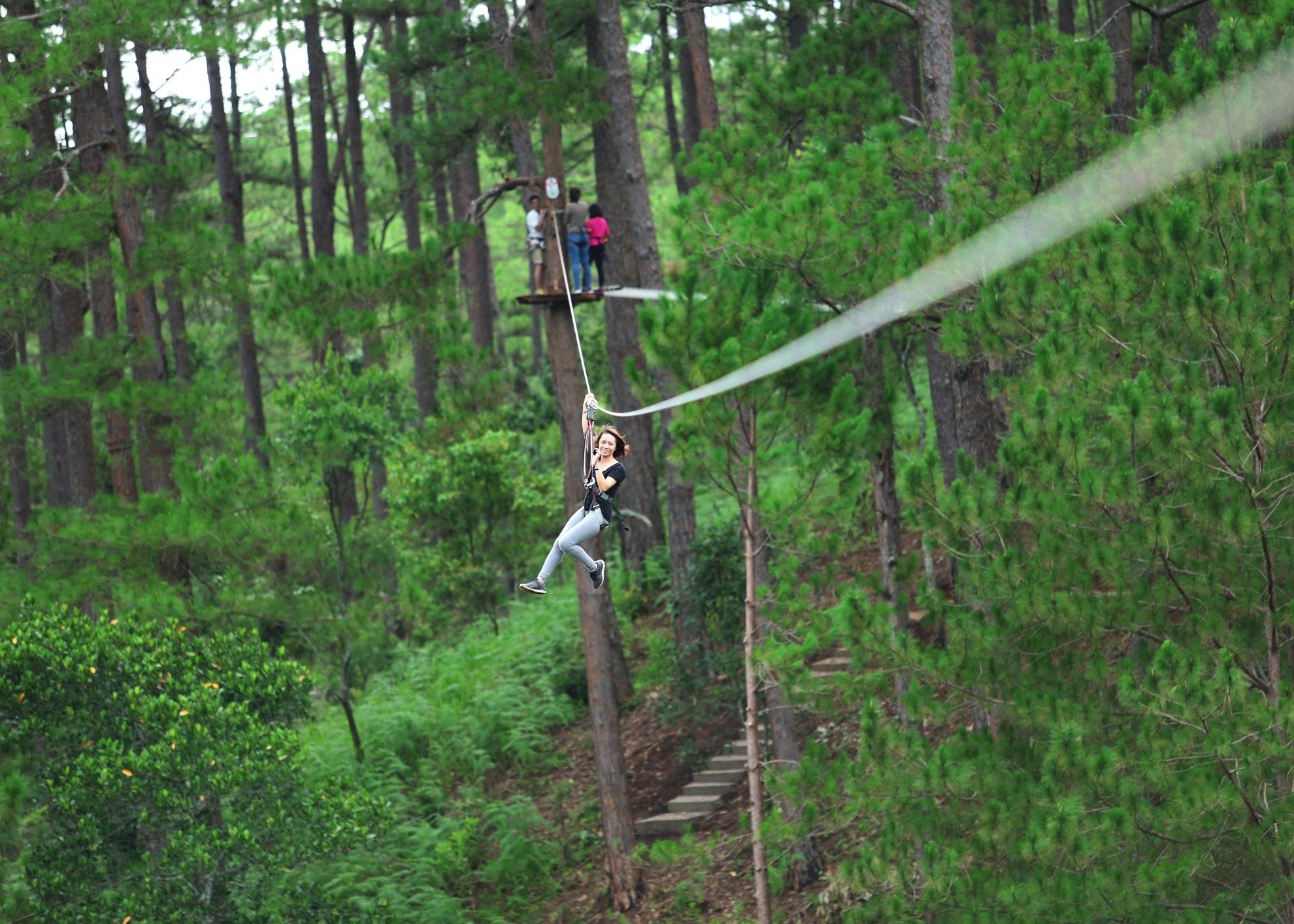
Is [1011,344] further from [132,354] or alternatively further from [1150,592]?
[132,354]

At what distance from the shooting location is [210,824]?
13.7 meters

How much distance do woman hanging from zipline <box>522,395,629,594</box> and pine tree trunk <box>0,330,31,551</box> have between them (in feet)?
36.2

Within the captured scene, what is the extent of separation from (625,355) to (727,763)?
723cm

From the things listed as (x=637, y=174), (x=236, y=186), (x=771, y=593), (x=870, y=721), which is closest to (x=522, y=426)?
(x=236, y=186)

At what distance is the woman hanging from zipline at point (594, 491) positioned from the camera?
9031 millimetres

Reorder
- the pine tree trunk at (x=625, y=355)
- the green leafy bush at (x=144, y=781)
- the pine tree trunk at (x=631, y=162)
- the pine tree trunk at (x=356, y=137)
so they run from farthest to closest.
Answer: the pine tree trunk at (x=356, y=137), the pine tree trunk at (x=625, y=355), the pine tree trunk at (x=631, y=162), the green leafy bush at (x=144, y=781)

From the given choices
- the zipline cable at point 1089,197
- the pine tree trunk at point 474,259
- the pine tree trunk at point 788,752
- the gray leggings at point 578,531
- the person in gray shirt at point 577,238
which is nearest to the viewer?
the gray leggings at point 578,531

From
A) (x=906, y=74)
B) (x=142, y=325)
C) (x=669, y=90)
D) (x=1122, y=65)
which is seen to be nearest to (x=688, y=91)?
(x=669, y=90)

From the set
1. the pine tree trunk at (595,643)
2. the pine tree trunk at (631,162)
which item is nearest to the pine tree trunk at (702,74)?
the pine tree trunk at (631,162)

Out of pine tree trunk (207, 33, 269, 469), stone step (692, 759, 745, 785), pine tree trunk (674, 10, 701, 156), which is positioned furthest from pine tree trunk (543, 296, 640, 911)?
pine tree trunk (674, 10, 701, 156)

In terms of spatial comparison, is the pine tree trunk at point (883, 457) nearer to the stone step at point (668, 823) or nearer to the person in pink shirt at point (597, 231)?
the person in pink shirt at point (597, 231)

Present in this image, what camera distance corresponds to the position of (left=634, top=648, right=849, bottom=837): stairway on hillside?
17906 millimetres

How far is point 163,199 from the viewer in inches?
1056

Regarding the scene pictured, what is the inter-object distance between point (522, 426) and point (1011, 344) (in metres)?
17.1
